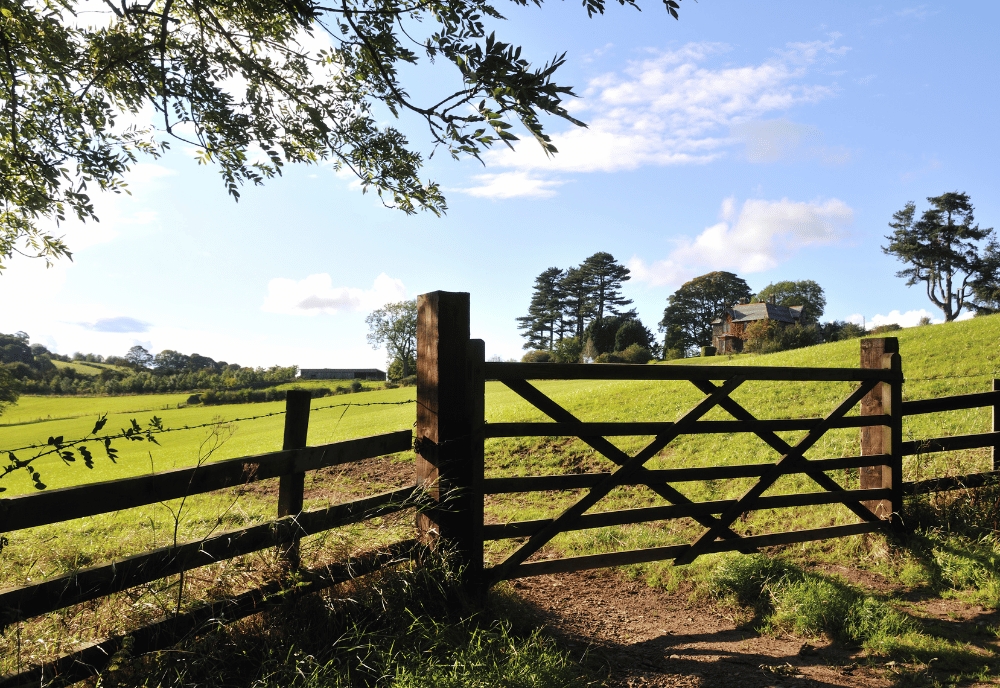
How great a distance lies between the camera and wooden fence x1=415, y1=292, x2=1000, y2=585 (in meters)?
4.05

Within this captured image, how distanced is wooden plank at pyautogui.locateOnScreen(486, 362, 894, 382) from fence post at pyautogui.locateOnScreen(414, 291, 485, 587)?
0.25 m

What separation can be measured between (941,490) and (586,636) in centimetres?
514

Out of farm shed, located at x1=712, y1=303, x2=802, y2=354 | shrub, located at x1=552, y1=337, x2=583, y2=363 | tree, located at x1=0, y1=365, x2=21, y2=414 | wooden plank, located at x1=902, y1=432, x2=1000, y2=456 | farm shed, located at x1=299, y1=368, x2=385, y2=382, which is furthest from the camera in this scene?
shrub, located at x1=552, y1=337, x2=583, y2=363

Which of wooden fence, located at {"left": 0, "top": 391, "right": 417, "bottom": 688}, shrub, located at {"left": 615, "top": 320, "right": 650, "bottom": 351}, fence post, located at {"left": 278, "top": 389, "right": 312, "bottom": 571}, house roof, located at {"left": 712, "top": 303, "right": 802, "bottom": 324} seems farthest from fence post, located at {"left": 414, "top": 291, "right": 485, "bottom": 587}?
house roof, located at {"left": 712, "top": 303, "right": 802, "bottom": 324}

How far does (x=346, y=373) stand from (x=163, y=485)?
64.3 meters

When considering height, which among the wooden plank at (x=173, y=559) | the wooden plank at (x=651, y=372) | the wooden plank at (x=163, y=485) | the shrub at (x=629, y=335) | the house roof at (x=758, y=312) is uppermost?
the house roof at (x=758, y=312)

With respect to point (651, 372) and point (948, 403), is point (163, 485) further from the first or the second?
point (948, 403)

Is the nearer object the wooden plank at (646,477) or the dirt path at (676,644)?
the dirt path at (676,644)

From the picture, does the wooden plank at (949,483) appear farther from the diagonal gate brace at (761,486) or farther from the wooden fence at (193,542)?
the wooden fence at (193,542)

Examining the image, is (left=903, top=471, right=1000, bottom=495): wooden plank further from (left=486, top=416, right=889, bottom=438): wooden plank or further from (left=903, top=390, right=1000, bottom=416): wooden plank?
(left=486, top=416, right=889, bottom=438): wooden plank

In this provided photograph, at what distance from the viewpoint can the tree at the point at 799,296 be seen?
8381 cm

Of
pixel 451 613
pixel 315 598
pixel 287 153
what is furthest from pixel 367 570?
pixel 287 153

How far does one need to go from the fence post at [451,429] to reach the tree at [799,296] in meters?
88.5

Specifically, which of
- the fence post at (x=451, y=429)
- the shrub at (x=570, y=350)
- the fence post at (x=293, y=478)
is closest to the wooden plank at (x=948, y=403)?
the fence post at (x=451, y=429)
